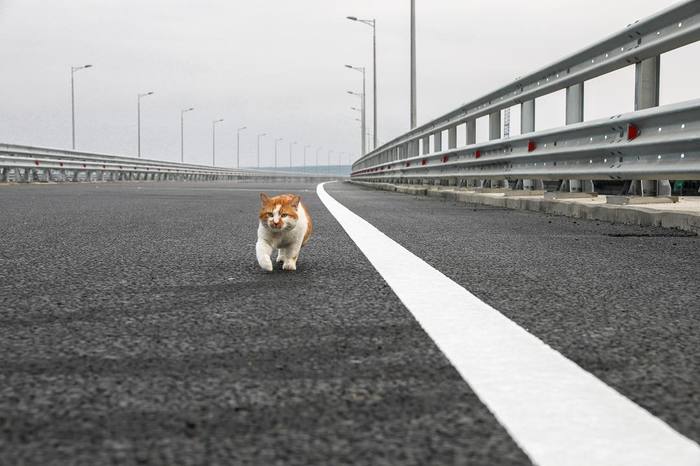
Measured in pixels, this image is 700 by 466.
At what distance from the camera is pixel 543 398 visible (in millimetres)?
1882

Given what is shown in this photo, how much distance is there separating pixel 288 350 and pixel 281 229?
5.60ft

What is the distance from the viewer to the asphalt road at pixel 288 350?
5.29 ft

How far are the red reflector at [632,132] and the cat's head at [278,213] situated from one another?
147 inches

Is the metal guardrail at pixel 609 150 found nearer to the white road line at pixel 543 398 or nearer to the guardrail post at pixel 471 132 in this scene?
the guardrail post at pixel 471 132

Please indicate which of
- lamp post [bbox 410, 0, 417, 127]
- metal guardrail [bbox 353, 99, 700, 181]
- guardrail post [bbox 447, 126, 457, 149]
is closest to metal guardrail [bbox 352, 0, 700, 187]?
metal guardrail [bbox 353, 99, 700, 181]

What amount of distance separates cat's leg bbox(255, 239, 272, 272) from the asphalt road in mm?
49

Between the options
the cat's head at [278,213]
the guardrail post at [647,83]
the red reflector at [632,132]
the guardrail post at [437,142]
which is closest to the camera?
the cat's head at [278,213]

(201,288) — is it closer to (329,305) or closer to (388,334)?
(329,305)

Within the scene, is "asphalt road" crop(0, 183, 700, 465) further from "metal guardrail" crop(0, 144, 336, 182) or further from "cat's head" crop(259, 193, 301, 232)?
"metal guardrail" crop(0, 144, 336, 182)

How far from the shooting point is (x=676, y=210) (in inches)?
259

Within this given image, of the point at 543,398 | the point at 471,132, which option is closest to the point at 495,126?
the point at 471,132

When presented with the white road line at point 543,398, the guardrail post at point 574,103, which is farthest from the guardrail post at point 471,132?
the white road line at point 543,398

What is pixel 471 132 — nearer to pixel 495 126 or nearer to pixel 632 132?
pixel 495 126

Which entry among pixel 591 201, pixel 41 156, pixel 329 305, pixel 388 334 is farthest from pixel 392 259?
pixel 41 156
